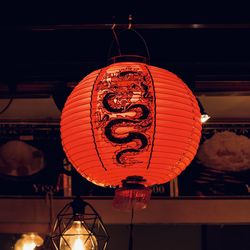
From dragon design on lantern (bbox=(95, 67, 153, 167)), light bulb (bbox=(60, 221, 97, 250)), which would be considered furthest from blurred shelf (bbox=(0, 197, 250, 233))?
dragon design on lantern (bbox=(95, 67, 153, 167))

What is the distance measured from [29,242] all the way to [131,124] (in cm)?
531

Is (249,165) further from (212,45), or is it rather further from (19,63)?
(19,63)

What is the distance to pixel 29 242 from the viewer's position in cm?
802

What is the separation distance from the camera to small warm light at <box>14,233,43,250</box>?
8.02 metres

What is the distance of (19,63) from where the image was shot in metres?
5.27

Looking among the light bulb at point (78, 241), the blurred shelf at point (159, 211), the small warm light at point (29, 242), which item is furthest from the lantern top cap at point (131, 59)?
the small warm light at point (29, 242)

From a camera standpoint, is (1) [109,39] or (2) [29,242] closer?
(1) [109,39]

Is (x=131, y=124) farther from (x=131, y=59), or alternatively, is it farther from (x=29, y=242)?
(x=29, y=242)

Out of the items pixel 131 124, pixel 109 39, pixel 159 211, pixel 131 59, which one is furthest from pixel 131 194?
pixel 159 211

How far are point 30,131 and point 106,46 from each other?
70.3 inches

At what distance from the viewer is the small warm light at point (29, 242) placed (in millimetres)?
8016

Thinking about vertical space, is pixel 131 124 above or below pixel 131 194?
above

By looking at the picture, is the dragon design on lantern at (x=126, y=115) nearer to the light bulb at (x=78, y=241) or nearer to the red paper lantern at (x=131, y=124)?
the red paper lantern at (x=131, y=124)

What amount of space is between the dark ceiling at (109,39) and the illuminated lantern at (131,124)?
1.27 metres
